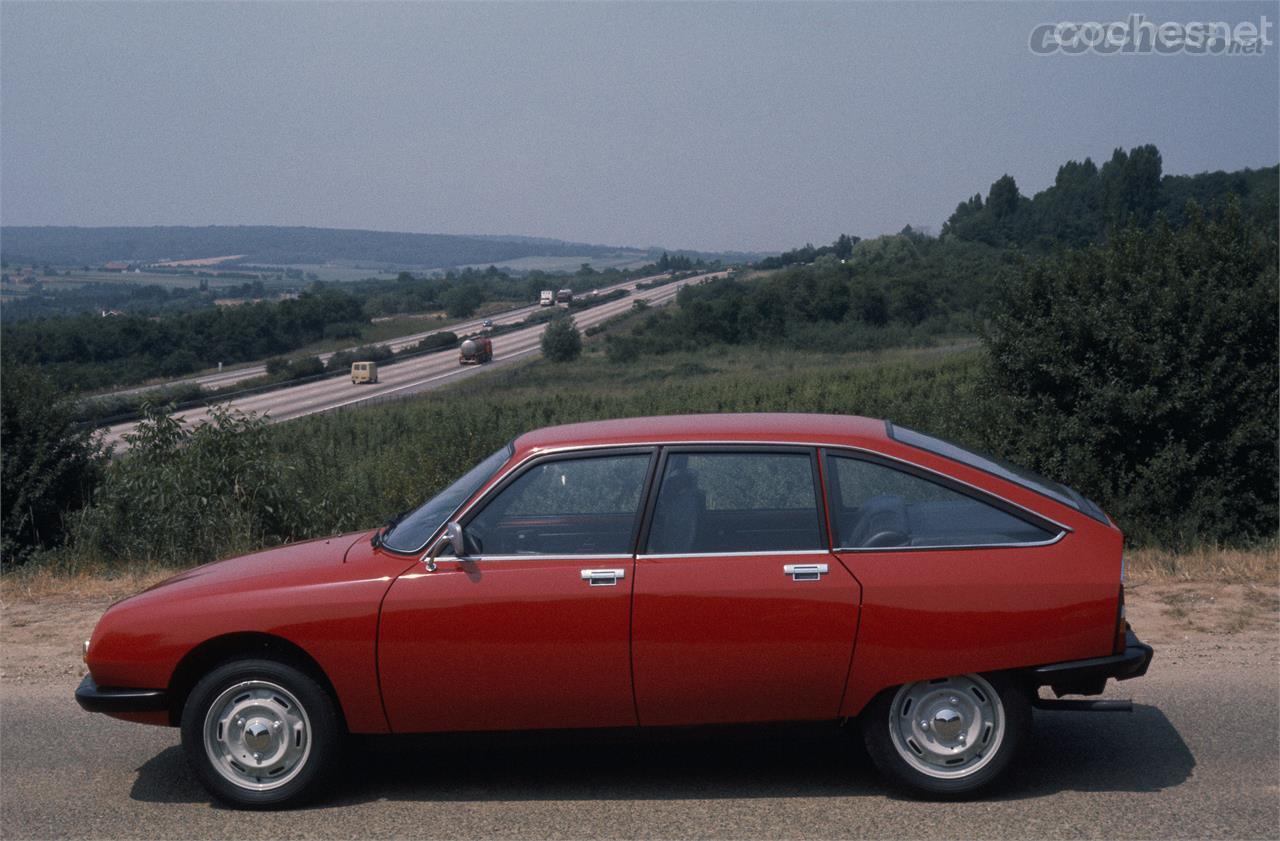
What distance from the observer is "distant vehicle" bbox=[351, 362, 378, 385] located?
58.3 m

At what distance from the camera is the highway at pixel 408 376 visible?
48.3 metres

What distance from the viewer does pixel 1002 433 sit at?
Result: 14.4 metres

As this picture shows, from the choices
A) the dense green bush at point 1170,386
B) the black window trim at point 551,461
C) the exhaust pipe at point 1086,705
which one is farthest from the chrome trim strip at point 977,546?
the dense green bush at point 1170,386

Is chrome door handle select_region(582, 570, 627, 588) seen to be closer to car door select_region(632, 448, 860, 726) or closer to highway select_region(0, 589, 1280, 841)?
car door select_region(632, 448, 860, 726)

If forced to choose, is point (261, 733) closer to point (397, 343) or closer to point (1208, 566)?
point (1208, 566)

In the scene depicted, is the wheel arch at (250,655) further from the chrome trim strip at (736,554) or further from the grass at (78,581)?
the grass at (78,581)

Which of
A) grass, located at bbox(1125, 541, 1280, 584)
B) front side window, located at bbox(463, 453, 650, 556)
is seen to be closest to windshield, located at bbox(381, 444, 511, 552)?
front side window, located at bbox(463, 453, 650, 556)

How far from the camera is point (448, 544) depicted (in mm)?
4699

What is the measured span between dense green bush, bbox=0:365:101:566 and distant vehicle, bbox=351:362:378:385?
43.0 m

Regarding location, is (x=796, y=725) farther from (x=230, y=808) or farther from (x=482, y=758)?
(x=230, y=808)

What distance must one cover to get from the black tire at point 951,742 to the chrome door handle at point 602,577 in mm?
1153

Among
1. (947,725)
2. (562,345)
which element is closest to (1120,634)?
(947,725)

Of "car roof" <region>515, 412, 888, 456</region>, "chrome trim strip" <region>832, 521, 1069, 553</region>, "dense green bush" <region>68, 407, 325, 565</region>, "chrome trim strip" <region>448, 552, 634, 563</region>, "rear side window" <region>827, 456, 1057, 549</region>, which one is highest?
"car roof" <region>515, 412, 888, 456</region>

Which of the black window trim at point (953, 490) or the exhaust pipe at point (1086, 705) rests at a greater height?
the black window trim at point (953, 490)
